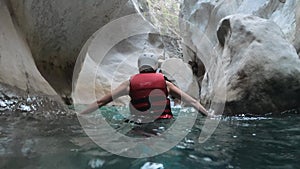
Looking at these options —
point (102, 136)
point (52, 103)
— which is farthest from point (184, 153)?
point (52, 103)

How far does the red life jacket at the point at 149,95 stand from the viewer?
348cm

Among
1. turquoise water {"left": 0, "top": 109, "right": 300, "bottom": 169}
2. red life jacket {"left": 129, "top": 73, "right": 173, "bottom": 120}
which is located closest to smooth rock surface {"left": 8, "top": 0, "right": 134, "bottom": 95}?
turquoise water {"left": 0, "top": 109, "right": 300, "bottom": 169}

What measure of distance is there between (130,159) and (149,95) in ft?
4.54

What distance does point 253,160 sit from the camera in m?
2.28

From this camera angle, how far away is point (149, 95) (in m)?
3.49

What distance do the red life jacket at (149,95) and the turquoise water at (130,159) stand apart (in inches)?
20.0

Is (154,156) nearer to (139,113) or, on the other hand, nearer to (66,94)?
(139,113)

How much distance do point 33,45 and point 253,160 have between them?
5337 mm

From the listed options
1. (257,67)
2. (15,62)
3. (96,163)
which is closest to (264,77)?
(257,67)

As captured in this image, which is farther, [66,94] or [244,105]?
[66,94]

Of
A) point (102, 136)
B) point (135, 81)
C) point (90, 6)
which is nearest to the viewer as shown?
point (102, 136)

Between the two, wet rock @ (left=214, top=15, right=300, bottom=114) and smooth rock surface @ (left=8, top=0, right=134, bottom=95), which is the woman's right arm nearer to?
wet rock @ (left=214, top=15, right=300, bottom=114)

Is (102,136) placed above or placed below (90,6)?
below

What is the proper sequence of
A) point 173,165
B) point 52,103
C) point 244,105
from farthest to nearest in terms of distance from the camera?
point 244,105 → point 52,103 → point 173,165
